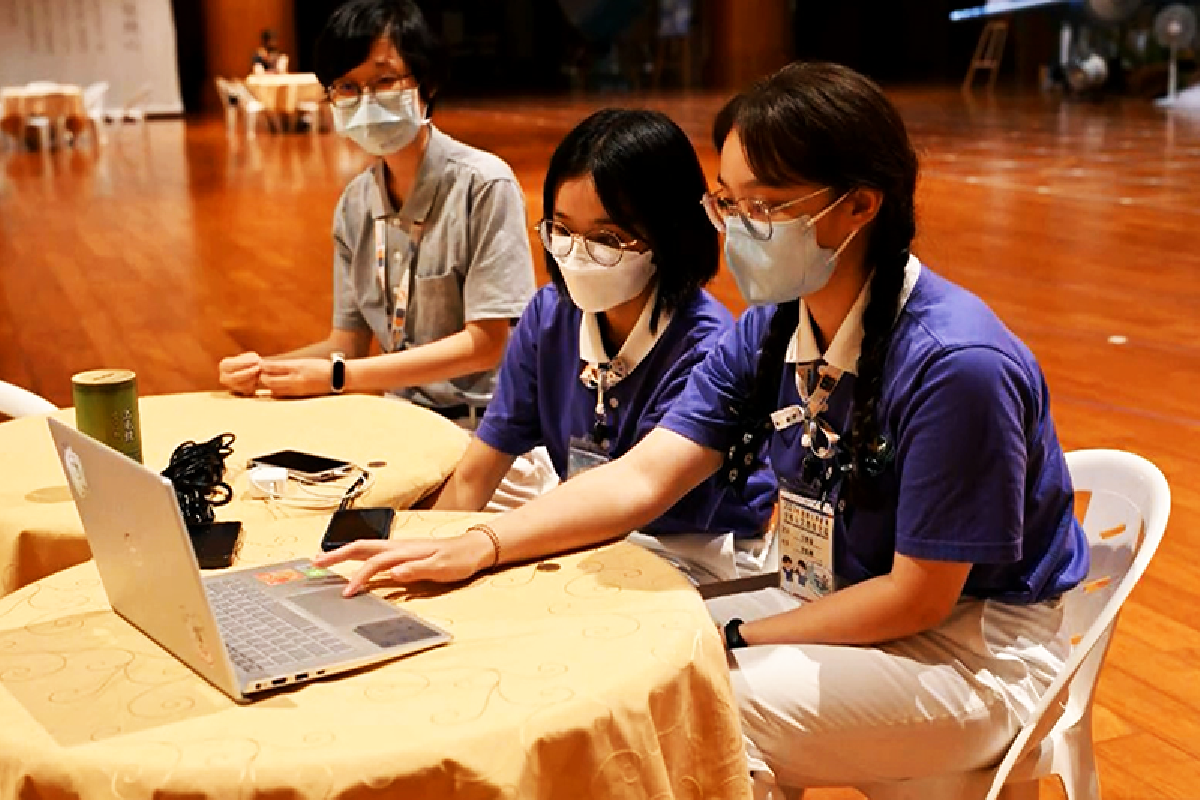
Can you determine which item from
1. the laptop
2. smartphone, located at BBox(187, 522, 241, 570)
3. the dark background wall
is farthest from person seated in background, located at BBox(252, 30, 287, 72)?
the laptop

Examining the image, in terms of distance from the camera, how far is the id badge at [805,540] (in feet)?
6.86

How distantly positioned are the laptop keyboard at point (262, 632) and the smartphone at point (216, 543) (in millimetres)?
128

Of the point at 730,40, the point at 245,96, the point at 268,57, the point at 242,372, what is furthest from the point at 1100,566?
the point at 730,40

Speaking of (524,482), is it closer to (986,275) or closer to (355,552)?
(355,552)

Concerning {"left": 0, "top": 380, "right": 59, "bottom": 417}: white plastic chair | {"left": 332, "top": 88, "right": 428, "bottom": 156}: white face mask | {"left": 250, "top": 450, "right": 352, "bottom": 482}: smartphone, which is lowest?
{"left": 0, "top": 380, "right": 59, "bottom": 417}: white plastic chair

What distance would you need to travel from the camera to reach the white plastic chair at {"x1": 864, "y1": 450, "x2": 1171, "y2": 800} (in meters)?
1.92

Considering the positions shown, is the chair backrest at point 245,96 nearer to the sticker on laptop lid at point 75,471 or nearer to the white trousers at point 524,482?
the white trousers at point 524,482

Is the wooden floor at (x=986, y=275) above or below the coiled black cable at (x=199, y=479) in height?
below

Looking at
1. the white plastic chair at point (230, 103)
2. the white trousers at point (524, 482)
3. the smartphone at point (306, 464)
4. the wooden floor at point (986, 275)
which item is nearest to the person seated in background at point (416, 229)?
the white trousers at point (524, 482)

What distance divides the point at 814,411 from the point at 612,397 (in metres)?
0.53

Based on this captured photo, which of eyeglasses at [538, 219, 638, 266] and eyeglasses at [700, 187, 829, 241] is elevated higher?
eyeglasses at [700, 187, 829, 241]

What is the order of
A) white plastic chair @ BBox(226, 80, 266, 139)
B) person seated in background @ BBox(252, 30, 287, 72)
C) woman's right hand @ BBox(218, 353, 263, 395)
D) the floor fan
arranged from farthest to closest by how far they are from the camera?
person seated in background @ BBox(252, 30, 287, 72)
the floor fan
white plastic chair @ BBox(226, 80, 266, 139)
woman's right hand @ BBox(218, 353, 263, 395)

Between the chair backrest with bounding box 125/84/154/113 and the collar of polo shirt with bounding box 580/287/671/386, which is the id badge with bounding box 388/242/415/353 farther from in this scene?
the chair backrest with bounding box 125/84/154/113

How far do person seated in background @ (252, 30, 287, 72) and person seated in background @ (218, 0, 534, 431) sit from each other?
17.8 metres
